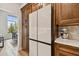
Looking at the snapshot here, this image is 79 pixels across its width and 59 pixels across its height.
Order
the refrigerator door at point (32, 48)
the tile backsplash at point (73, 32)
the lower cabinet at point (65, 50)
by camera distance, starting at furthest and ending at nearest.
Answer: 1. the refrigerator door at point (32, 48)
2. the tile backsplash at point (73, 32)
3. the lower cabinet at point (65, 50)

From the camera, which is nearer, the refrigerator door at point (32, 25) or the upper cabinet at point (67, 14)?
the upper cabinet at point (67, 14)

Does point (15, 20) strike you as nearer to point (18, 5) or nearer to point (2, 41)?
point (18, 5)

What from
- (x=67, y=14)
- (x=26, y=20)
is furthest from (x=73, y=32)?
(x=26, y=20)

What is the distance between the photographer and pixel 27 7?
1381mm

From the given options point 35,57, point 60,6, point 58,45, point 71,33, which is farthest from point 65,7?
point 35,57

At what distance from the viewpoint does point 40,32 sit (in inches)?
55.1

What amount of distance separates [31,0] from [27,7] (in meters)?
0.09

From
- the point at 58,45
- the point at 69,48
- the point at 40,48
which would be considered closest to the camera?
the point at 69,48

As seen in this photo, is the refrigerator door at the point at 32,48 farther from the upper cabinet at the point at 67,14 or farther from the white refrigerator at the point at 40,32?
the upper cabinet at the point at 67,14

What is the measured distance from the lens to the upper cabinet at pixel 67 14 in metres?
1.23

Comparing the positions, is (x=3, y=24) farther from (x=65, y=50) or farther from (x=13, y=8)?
(x=65, y=50)

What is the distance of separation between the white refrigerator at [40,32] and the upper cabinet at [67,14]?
12 cm

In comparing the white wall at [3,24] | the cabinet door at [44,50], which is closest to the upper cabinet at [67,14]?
the cabinet door at [44,50]

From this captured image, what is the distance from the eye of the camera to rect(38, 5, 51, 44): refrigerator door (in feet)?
4.44
